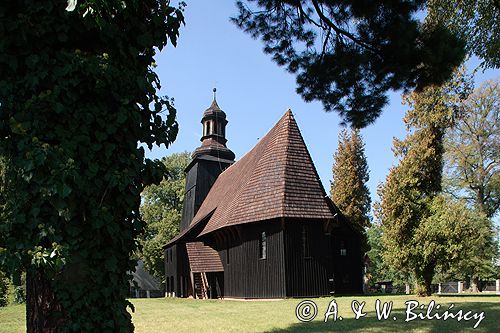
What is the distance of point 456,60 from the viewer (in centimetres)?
718

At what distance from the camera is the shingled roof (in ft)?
66.0

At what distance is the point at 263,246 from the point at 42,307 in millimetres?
16883

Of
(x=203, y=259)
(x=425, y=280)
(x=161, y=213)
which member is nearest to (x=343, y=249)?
(x=425, y=280)

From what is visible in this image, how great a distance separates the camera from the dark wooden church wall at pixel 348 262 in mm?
25109

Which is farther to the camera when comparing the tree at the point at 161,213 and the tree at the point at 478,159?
the tree at the point at 161,213

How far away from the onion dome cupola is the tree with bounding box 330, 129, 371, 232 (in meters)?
12.7

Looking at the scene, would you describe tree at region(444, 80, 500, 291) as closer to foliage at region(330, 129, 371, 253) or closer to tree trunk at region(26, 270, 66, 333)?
foliage at region(330, 129, 371, 253)

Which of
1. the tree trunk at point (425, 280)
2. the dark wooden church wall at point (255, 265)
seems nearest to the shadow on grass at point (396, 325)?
the tree trunk at point (425, 280)

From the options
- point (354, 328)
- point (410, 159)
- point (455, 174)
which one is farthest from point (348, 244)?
point (354, 328)

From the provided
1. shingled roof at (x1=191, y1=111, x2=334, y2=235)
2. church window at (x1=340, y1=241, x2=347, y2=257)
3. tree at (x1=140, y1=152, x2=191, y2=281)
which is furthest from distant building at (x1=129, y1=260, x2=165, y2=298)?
church window at (x1=340, y1=241, x2=347, y2=257)

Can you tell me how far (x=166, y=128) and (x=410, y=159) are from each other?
54.8 ft

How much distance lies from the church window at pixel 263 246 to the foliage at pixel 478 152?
18074mm

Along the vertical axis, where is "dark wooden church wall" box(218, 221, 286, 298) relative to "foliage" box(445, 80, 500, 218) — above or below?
below

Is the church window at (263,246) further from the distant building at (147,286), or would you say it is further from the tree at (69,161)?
the distant building at (147,286)
